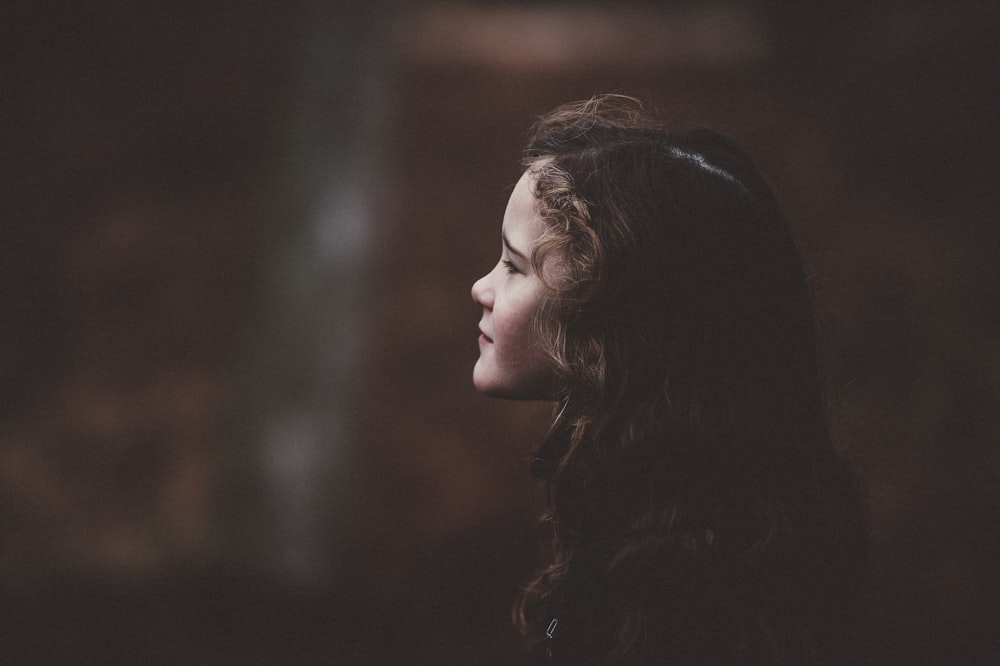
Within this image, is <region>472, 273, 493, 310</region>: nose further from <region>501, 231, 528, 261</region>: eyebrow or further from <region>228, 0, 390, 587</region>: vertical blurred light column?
<region>228, 0, 390, 587</region>: vertical blurred light column

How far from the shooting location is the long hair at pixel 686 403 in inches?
30.1

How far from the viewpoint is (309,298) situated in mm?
2555

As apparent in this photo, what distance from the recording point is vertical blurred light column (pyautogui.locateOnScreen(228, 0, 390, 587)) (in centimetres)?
250

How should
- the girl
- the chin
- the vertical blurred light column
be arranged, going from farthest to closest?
the vertical blurred light column, the chin, the girl

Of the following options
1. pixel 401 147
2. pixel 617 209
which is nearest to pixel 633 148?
pixel 617 209

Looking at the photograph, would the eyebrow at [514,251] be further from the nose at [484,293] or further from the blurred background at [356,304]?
the blurred background at [356,304]

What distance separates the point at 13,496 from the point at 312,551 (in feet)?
4.11

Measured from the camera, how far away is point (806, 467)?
0.83 m

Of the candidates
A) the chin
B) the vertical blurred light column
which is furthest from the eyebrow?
the vertical blurred light column

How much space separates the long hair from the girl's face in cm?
2

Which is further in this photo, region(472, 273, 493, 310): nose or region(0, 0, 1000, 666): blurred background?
region(0, 0, 1000, 666): blurred background

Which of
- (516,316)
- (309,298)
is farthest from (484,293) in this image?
(309,298)

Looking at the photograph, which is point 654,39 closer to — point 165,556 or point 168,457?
point 168,457

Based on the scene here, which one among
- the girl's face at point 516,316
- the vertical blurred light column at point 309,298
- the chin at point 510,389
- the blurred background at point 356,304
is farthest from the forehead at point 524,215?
the vertical blurred light column at point 309,298
